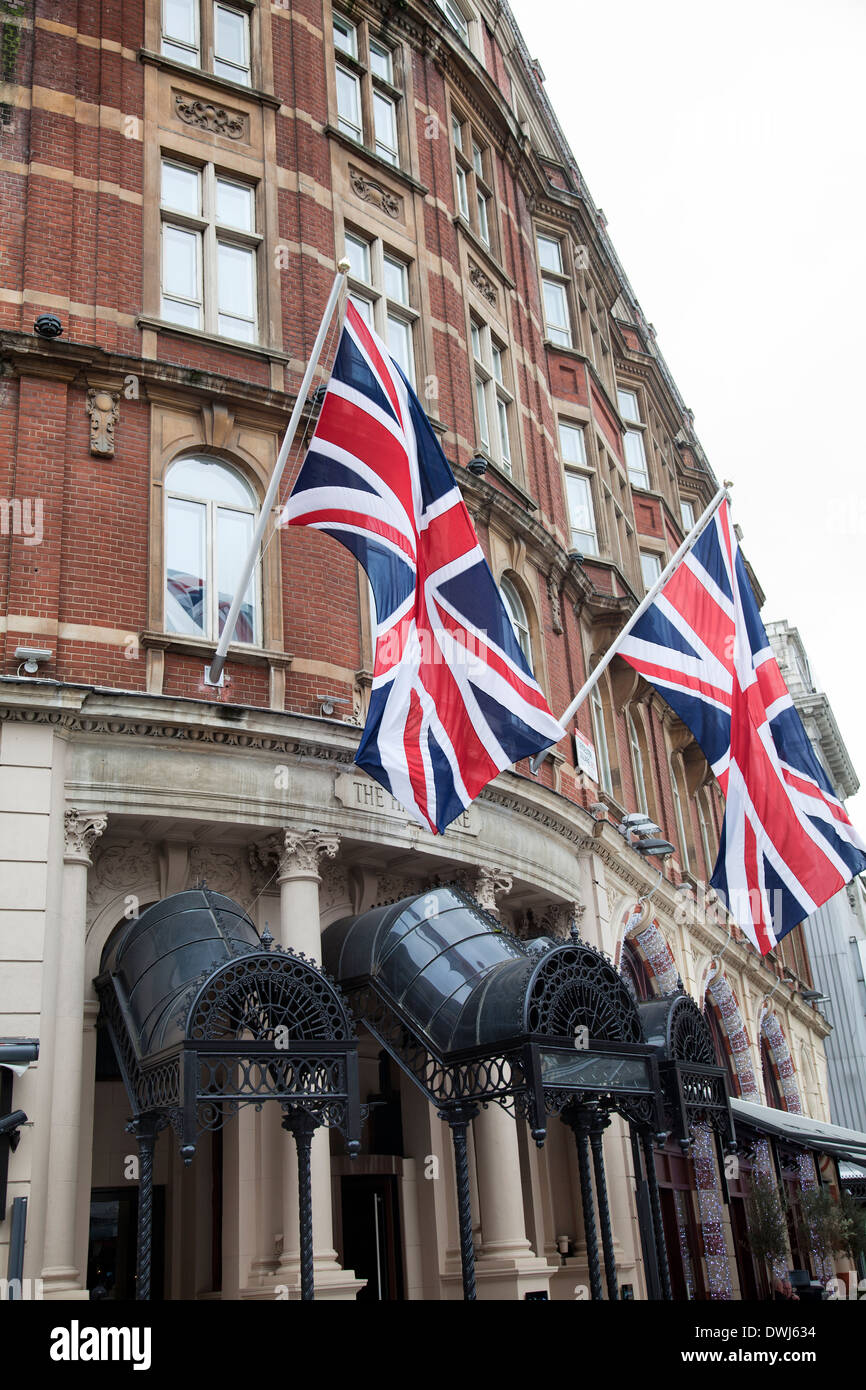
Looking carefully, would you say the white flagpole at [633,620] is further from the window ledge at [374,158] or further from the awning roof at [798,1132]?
the awning roof at [798,1132]

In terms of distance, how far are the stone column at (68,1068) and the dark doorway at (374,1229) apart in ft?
16.3

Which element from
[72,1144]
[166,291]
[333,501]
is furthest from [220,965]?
[166,291]

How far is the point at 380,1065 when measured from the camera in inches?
732

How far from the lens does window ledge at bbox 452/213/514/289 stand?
23.1m

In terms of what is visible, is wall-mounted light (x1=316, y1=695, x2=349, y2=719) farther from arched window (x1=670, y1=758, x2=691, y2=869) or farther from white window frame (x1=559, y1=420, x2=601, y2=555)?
arched window (x1=670, y1=758, x2=691, y2=869)

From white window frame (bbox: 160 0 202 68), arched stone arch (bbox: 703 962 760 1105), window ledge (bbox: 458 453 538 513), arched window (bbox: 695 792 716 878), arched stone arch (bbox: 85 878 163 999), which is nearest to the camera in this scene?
arched stone arch (bbox: 85 878 163 999)

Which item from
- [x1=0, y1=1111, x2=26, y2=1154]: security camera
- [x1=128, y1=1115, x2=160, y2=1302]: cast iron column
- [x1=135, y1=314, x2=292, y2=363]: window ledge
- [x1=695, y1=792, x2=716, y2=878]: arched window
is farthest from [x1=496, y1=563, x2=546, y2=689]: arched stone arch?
[x1=695, y1=792, x2=716, y2=878]: arched window

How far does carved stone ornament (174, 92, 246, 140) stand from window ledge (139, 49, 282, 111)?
0.29 m

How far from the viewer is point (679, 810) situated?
103 ft

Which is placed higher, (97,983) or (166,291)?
(166,291)

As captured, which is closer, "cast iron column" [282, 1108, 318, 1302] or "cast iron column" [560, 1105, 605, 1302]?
"cast iron column" [282, 1108, 318, 1302]

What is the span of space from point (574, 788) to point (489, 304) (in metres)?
9.25

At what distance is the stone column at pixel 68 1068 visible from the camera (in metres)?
12.6

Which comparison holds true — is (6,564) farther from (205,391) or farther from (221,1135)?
(221,1135)
